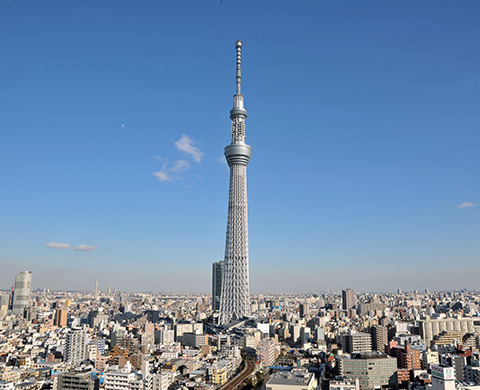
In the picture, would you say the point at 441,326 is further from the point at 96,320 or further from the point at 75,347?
the point at 96,320

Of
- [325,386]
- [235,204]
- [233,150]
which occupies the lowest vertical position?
[325,386]

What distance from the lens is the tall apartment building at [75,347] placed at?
28641 millimetres

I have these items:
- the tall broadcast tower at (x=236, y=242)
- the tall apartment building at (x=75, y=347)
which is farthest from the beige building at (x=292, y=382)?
the tall broadcast tower at (x=236, y=242)

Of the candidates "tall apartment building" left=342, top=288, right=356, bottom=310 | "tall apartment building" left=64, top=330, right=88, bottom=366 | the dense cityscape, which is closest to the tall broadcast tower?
the dense cityscape

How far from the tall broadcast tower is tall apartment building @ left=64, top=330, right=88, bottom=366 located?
14321 mm

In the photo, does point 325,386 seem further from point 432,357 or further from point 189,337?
point 189,337

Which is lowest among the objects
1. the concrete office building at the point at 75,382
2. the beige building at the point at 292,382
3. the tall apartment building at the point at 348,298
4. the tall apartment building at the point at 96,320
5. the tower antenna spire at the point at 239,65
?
the concrete office building at the point at 75,382

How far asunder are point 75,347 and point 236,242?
54.4 ft

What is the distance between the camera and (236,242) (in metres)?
41.0

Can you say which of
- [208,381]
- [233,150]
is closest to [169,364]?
[208,381]

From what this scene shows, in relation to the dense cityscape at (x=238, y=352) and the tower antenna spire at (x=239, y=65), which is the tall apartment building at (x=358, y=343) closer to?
the dense cityscape at (x=238, y=352)

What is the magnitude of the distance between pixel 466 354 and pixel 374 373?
6581 mm

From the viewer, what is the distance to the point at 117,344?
107 feet

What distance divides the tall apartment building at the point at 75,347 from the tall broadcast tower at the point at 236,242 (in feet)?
47.0
